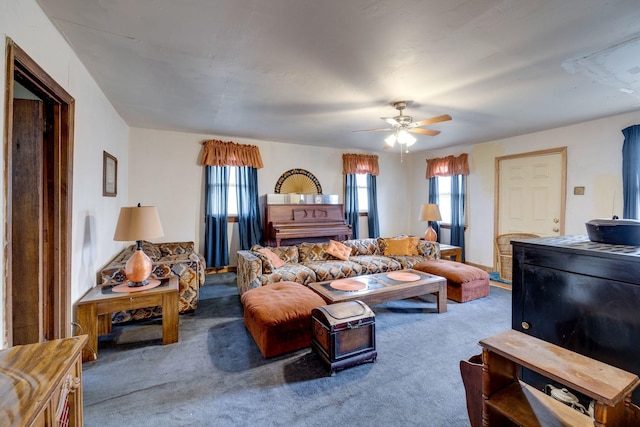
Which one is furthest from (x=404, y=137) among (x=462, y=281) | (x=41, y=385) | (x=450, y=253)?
(x=41, y=385)

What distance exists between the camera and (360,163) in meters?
A: 6.14

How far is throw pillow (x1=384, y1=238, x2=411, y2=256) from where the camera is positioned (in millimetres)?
4676

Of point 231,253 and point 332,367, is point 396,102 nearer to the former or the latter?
point 332,367

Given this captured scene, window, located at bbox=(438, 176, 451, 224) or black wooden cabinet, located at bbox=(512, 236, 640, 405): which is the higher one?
window, located at bbox=(438, 176, 451, 224)

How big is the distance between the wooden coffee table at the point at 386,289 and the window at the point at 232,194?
8.64 ft

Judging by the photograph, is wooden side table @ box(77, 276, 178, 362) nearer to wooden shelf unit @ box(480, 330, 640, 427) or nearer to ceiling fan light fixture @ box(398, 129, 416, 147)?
wooden shelf unit @ box(480, 330, 640, 427)

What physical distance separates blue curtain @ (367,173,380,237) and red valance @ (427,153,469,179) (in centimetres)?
126

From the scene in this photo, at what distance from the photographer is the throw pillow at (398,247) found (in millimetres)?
4676

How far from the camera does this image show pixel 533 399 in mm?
1169

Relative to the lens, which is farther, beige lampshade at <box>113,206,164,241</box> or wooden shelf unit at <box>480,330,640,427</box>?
beige lampshade at <box>113,206,164,241</box>

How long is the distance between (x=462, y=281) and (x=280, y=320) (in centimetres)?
247

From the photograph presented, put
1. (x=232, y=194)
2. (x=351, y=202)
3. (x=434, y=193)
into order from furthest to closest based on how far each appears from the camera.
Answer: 1. (x=434, y=193)
2. (x=351, y=202)
3. (x=232, y=194)

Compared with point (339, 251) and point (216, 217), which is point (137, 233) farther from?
point (339, 251)

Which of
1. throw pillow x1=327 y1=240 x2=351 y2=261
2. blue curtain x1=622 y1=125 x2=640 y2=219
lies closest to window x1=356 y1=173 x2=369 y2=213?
throw pillow x1=327 y1=240 x2=351 y2=261
